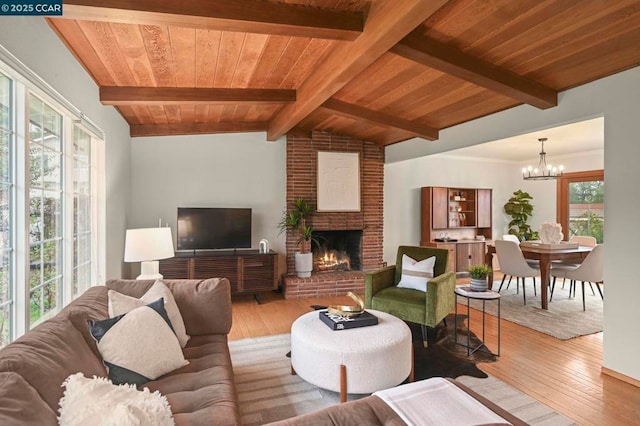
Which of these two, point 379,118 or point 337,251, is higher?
point 379,118

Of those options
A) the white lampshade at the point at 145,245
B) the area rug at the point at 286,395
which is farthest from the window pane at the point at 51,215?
the area rug at the point at 286,395

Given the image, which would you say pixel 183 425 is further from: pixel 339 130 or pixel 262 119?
pixel 339 130

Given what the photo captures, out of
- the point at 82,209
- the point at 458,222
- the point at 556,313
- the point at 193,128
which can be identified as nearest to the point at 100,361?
the point at 82,209

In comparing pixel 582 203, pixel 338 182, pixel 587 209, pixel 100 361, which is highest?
pixel 338 182

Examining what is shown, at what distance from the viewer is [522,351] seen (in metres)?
3.22

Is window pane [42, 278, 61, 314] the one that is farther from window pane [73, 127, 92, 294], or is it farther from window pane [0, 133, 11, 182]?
window pane [0, 133, 11, 182]

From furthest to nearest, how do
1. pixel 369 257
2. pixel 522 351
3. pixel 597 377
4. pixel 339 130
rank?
1. pixel 369 257
2. pixel 339 130
3. pixel 522 351
4. pixel 597 377

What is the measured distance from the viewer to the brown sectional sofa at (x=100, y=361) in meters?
1.12

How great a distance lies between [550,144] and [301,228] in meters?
4.42

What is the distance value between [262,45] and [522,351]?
3466 mm

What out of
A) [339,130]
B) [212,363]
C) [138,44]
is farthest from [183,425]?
[339,130]

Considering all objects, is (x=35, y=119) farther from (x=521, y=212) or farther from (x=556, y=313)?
(x=521, y=212)

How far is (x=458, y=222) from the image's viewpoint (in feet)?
23.9

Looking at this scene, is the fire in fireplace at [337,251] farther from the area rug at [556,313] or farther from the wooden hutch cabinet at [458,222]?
the area rug at [556,313]
